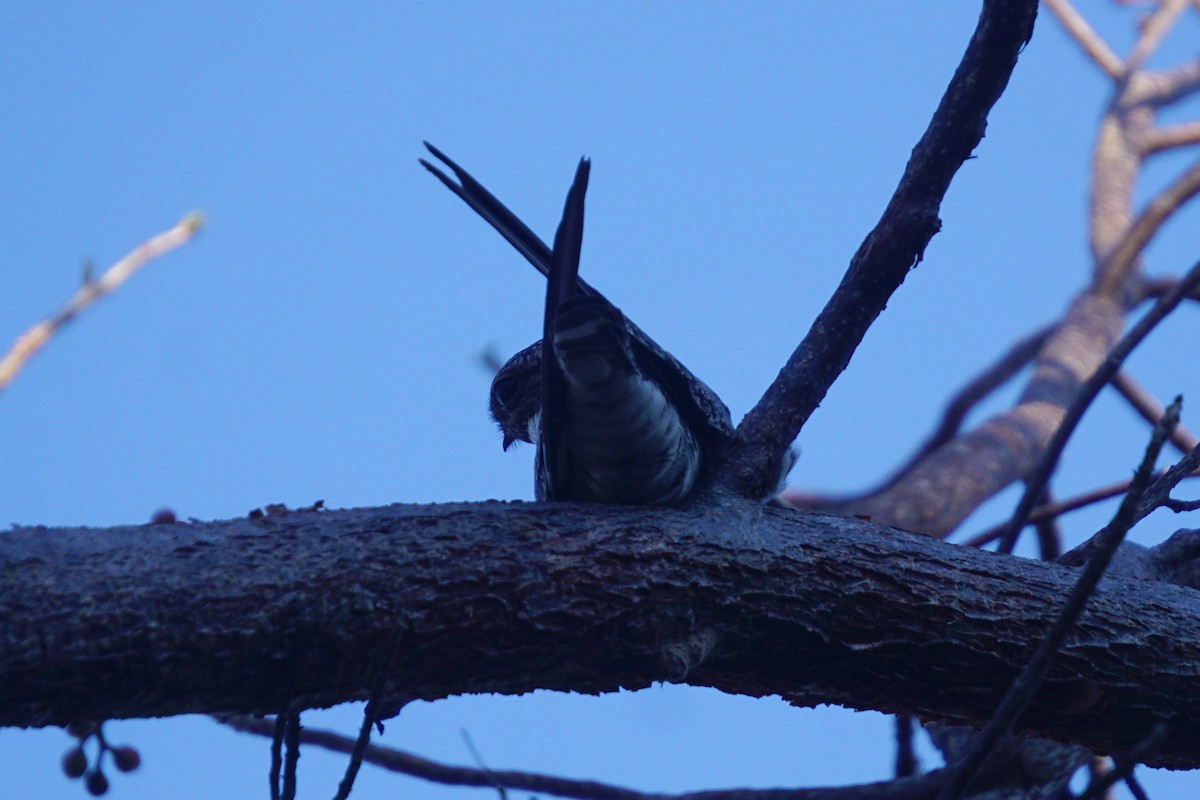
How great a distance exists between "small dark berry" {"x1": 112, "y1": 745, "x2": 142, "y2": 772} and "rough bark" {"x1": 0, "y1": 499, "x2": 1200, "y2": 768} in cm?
131

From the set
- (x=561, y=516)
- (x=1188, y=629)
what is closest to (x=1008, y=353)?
(x=1188, y=629)

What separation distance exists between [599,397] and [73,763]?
1.80 m

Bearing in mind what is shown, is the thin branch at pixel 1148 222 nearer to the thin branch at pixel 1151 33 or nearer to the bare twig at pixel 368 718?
the thin branch at pixel 1151 33

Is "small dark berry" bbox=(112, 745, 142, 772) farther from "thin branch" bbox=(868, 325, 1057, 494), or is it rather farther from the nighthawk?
"thin branch" bbox=(868, 325, 1057, 494)

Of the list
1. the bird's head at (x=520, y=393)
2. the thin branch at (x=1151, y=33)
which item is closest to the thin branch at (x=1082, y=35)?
the thin branch at (x=1151, y=33)

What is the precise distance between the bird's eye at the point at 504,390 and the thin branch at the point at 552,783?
1.22m

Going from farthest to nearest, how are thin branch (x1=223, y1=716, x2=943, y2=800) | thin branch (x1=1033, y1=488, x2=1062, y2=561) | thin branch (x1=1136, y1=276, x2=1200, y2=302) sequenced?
thin branch (x1=1136, y1=276, x2=1200, y2=302) < thin branch (x1=1033, y1=488, x2=1062, y2=561) < thin branch (x1=223, y1=716, x2=943, y2=800)

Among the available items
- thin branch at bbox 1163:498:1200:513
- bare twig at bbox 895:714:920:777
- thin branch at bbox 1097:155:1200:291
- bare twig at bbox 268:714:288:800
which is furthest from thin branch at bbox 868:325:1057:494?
bare twig at bbox 268:714:288:800

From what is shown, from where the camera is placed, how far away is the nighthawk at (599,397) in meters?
2.67

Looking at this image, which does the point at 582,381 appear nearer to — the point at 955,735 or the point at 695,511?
the point at 695,511

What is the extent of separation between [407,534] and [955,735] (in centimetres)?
277

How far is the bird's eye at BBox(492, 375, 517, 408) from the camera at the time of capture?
13.3ft

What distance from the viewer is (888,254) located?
115 inches

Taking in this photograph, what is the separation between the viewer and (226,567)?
225 cm
